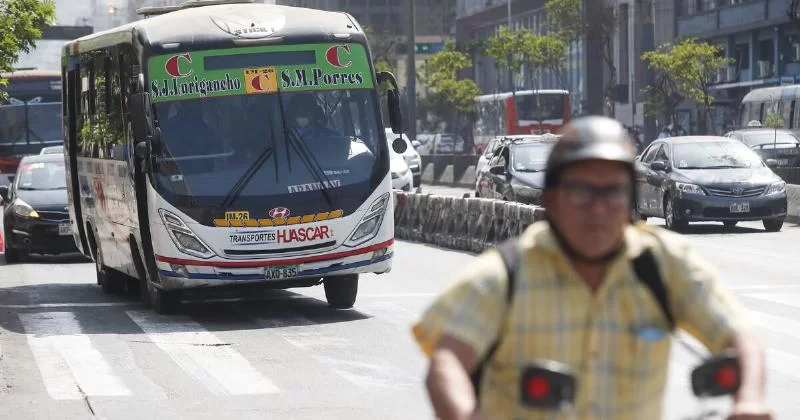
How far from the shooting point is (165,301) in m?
15.6

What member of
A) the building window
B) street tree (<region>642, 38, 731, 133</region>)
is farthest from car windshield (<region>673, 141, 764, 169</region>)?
the building window

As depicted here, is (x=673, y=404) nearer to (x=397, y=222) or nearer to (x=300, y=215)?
(x=300, y=215)

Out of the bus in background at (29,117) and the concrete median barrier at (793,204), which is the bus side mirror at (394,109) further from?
the bus in background at (29,117)

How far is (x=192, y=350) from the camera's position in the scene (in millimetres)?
12859

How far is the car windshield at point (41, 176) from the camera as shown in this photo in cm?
2461

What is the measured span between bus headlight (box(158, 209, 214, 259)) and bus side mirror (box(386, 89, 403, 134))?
2180 mm

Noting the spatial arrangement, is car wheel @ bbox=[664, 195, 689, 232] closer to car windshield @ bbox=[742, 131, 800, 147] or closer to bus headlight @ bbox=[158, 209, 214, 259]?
car windshield @ bbox=[742, 131, 800, 147]

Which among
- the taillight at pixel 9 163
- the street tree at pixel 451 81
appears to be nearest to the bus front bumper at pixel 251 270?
the taillight at pixel 9 163

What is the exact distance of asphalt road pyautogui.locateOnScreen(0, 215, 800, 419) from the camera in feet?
32.5

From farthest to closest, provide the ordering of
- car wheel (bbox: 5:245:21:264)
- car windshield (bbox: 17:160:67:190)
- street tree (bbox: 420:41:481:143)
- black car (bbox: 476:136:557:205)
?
street tree (bbox: 420:41:481:143) → black car (bbox: 476:136:557:205) → car windshield (bbox: 17:160:67:190) → car wheel (bbox: 5:245:21:264)

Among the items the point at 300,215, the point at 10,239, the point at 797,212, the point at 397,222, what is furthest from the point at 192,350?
the point at 797,212

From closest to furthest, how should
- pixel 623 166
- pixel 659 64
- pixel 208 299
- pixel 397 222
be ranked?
pixel 623 166
pixel 208 299
pixel 397 222
pixel 659 64

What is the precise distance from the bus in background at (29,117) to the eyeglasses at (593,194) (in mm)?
37394

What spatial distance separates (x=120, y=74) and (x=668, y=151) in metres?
12.3
